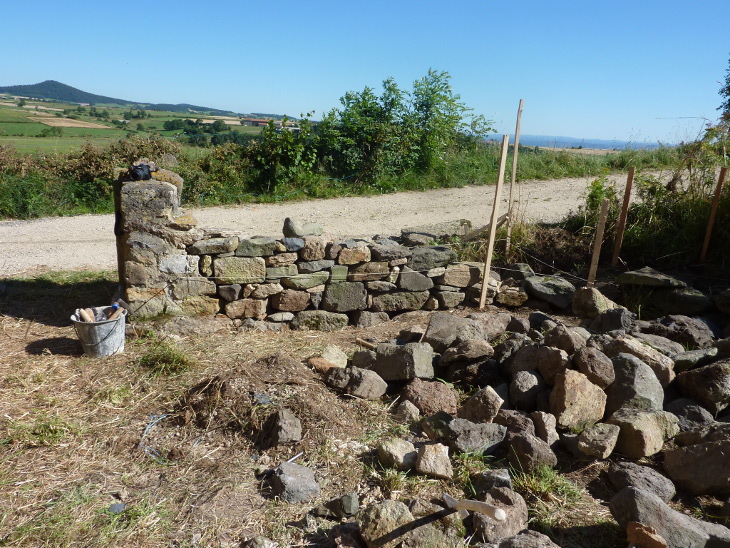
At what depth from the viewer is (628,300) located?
6.96 meters

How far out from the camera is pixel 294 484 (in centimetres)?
347

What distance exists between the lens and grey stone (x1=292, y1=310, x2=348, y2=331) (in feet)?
21.0

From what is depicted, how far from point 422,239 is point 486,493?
13.8 feet

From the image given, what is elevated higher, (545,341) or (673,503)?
(545,341)

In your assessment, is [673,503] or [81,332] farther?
[81,332]

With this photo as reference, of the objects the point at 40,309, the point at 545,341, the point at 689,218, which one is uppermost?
the point at 689,218

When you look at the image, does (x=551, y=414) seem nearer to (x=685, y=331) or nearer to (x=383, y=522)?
(x=383, y=522)

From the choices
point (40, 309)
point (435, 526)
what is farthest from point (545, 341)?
point (40, 309)

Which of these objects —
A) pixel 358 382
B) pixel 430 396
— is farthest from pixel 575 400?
pixel 358 382

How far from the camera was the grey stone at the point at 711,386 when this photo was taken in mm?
4352

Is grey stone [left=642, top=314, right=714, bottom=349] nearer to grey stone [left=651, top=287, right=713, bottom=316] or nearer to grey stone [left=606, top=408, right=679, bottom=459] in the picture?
grey stone [left=651, top=287, right=713, bottom=316]

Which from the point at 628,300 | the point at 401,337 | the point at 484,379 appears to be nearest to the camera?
the point at 484,379

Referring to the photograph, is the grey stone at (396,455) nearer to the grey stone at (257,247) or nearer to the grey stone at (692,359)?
the grey stone at (692,359)

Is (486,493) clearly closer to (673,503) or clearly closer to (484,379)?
(673,503)
